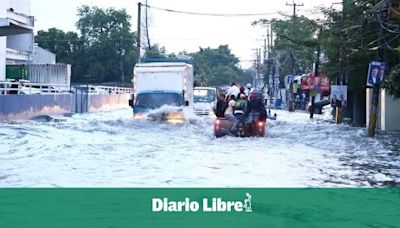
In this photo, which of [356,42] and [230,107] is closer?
[230,107]

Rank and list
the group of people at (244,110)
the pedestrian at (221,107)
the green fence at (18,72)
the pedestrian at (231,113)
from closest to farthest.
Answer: the group of people at (244,110) < the pedestrian at (231,113) < the pedestrian at (221,107) < the green fence at (18,72)

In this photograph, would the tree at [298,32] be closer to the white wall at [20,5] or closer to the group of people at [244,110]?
the group of people at [244,110]

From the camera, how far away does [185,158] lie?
13.1m

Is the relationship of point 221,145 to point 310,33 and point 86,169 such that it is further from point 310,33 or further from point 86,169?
point 310,33

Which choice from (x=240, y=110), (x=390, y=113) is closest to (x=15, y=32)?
(x=240, y=110)

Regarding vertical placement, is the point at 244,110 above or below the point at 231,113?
above

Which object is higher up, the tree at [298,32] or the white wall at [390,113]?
the tree at [298,32]

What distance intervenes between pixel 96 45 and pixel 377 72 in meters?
59.7

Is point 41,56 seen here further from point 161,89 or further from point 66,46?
point 161,89

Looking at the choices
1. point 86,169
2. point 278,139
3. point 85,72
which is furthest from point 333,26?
point 85,72

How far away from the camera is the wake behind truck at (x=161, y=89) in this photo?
23.2m

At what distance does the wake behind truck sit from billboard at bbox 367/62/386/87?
770 centimetres

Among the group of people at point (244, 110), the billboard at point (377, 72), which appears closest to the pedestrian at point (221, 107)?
the group of people at point (244, 110)

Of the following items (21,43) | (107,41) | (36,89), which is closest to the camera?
(36,89)
